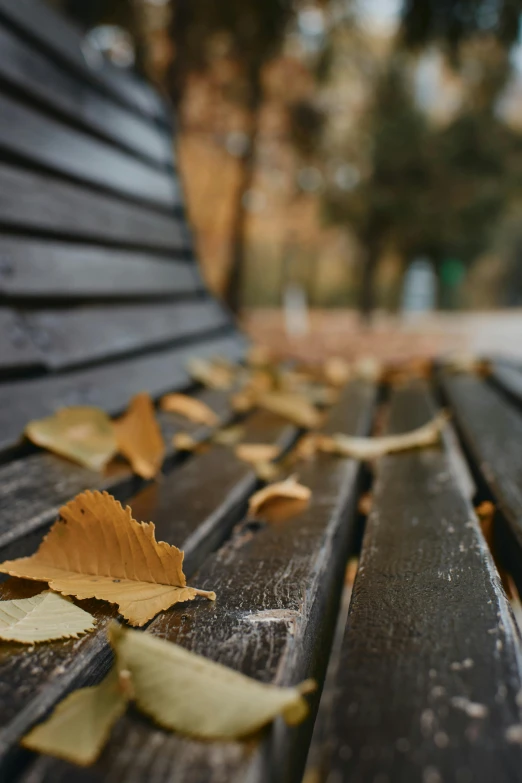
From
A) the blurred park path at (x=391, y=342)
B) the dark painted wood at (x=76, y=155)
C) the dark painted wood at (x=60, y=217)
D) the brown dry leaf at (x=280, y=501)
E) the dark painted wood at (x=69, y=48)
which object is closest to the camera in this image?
the brown dry leaf at (x=280, y=501)

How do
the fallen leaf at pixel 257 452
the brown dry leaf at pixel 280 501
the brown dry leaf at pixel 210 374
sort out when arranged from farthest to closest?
the brown dry leaf at pixel 210 374, the fallen leaf at pixel 257 452, the brown dry leaf at pixel 280 501

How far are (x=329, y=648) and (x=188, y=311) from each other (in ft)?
5.95

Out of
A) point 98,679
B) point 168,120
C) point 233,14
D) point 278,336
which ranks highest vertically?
point 233,14

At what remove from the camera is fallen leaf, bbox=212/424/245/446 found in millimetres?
1271

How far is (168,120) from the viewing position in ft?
9.07

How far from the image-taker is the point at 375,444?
1203 mm

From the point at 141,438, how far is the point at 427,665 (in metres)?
0.69

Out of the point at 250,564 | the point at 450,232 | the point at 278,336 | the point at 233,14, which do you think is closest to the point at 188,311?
the point at 250,564

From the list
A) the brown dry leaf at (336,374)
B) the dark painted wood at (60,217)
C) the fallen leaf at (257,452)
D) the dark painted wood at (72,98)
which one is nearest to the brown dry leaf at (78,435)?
the fallen leaf at (257,452)

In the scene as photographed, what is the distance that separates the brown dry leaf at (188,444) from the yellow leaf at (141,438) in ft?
0.34

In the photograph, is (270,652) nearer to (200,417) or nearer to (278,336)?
(200,417)

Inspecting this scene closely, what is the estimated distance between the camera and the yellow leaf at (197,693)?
41 cm

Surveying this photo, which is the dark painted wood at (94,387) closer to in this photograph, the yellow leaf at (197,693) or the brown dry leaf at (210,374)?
the brown dry leaf at (210,374)

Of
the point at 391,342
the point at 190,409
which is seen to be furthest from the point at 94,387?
the point at 391,342
